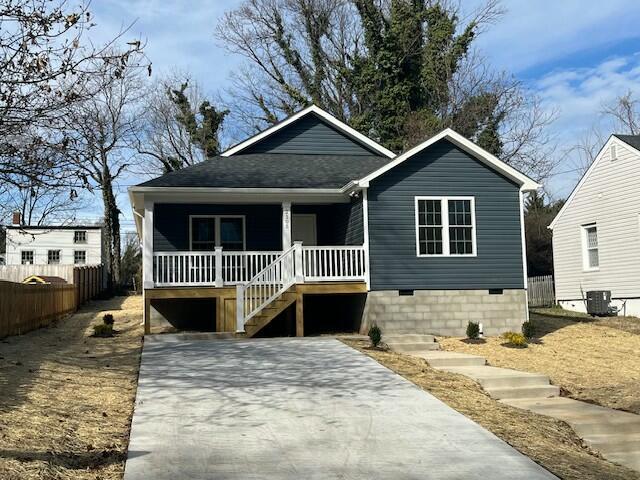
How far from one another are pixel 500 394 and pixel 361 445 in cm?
400

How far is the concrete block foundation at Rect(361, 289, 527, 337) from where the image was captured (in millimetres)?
16109

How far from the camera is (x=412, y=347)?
46.0 feet

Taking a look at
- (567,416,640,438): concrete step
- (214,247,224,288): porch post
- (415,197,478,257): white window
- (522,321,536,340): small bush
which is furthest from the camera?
(415,197,478,257): white window

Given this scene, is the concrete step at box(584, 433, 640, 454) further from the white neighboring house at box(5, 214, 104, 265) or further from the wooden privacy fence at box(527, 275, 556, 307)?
the white neighboring house at box(5, 214, 104, 265)

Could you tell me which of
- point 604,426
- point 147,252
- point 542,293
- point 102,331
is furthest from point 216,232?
point 542,293

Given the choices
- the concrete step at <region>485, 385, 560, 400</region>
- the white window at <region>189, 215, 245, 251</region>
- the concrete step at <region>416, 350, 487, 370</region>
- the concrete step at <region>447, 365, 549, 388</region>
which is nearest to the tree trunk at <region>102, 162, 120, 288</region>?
the white window at <region>189, 215, 245, 251</region>

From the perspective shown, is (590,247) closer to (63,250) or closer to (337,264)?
(337,264)

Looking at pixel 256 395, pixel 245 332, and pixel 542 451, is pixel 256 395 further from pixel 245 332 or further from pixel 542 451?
pixel 245 332

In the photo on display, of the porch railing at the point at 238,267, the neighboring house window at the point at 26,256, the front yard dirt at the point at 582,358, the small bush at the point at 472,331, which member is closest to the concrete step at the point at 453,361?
Result: the front yard dirt at the point at 582,358

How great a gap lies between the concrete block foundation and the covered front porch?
2.51 ft

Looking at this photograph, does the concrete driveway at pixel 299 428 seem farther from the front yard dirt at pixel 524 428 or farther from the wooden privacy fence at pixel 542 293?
the wooden privacy fence at pixel 542 293

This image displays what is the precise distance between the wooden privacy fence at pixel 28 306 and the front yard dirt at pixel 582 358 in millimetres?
9443

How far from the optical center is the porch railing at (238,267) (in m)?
15.9

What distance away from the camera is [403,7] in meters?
34.8
